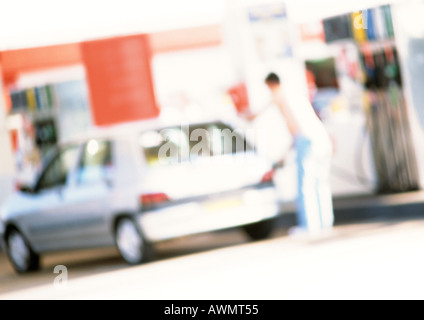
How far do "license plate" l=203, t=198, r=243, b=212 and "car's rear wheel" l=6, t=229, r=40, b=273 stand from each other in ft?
7.92

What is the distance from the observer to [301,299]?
6.51 metres

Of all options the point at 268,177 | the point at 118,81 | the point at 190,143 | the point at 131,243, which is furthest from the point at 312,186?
the point at 118,81

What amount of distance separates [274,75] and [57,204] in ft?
8.60

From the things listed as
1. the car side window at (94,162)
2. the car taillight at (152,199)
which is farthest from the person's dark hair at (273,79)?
the car side window at (94,162)

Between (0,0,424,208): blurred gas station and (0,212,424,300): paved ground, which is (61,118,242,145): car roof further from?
(0,212,424,300): paved ground

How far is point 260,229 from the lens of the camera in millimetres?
10969

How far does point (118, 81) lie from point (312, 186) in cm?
415

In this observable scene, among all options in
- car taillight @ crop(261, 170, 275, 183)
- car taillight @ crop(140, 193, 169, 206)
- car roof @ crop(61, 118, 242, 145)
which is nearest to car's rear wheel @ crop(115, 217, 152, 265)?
car taillight @ crop(140, 193, 169, 206)

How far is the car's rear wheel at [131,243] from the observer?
10.0 metres

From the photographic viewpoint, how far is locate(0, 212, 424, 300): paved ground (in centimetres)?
695

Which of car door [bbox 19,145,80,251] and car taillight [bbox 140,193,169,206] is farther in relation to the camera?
car door [bbox 19,145,80,251]

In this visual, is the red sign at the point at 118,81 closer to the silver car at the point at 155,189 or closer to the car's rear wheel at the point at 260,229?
the silver car at the point at 155,189

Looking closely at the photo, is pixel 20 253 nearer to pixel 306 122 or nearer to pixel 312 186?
pixel 312 186

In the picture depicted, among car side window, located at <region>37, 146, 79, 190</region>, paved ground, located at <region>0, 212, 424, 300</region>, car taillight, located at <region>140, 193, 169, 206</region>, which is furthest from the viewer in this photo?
car side window, located at <region>37, 146, 79, 190</region>
